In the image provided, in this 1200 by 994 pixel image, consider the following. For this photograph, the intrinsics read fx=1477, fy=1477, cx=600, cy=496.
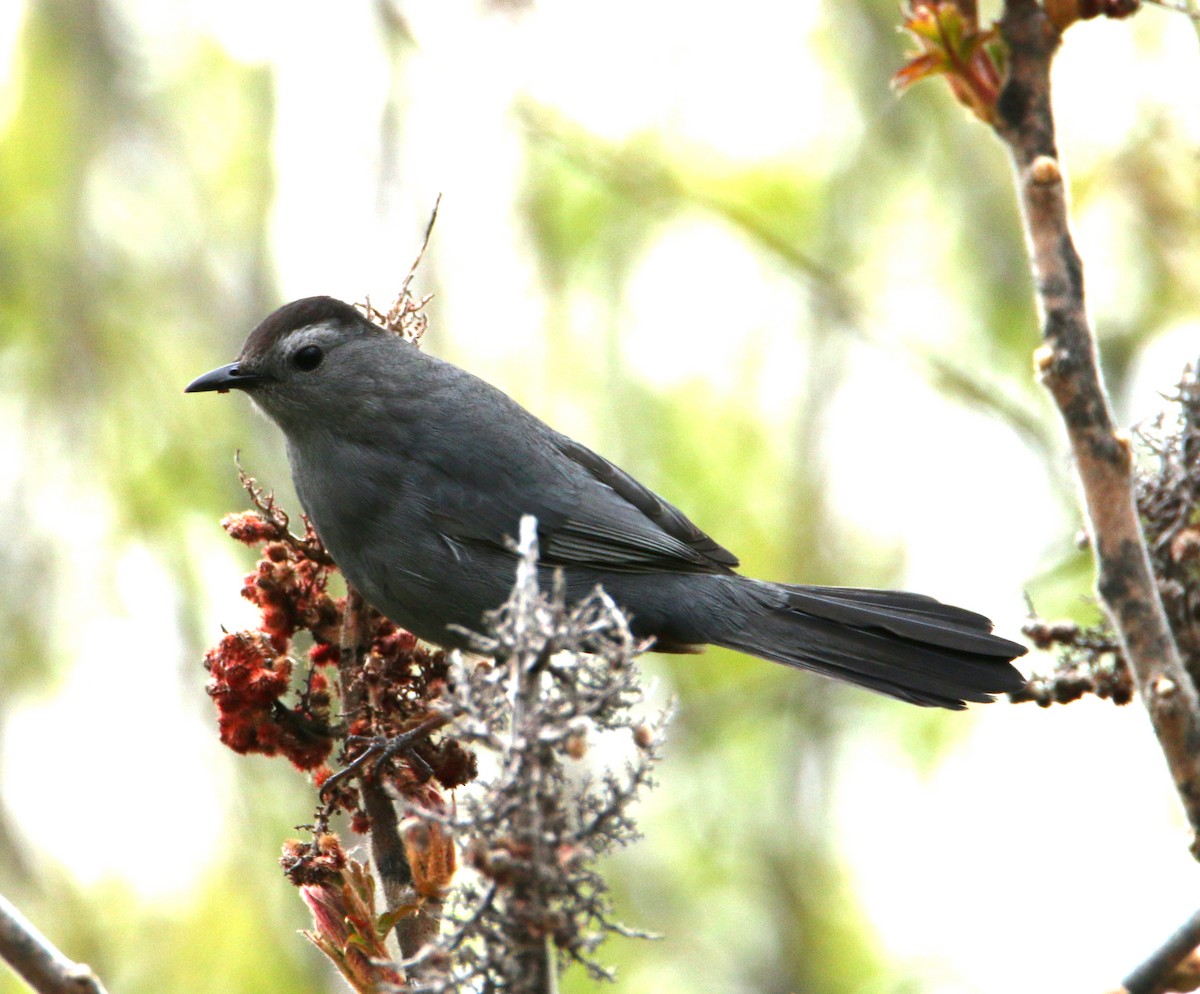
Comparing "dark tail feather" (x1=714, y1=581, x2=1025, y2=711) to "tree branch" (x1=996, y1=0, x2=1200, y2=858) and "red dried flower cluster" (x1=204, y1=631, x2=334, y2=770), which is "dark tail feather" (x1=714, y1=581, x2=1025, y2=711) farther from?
"tree branch" (x1=996, y1=0, x2=1200, y2=858)

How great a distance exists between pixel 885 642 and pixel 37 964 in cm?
253

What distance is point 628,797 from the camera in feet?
5.99

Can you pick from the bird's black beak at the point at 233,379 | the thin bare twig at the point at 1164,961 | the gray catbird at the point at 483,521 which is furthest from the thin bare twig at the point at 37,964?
the bird's black beak at the point at 233,379

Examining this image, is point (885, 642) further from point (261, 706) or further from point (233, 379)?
point (233, 379)

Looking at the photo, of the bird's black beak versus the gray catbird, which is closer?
the gray catbird

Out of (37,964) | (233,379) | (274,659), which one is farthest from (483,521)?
(37,964)

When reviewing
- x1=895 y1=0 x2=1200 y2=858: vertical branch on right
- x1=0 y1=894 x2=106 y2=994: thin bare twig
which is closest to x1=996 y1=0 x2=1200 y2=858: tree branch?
x1=895 y1=0 x2=1200 y2=858: vertical branch on right

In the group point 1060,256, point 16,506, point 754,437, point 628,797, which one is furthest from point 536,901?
point 754,437

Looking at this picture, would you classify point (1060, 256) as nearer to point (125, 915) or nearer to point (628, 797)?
point (628, 797)

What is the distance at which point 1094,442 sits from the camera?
5.78 ft

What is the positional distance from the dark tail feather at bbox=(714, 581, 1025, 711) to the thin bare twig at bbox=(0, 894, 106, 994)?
213 centimetres

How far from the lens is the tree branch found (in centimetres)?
Result: 173

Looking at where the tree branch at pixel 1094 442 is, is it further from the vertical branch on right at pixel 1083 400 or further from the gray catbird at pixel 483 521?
the gray catbird at pixel 483 521

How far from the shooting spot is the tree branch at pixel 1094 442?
1733 mm
